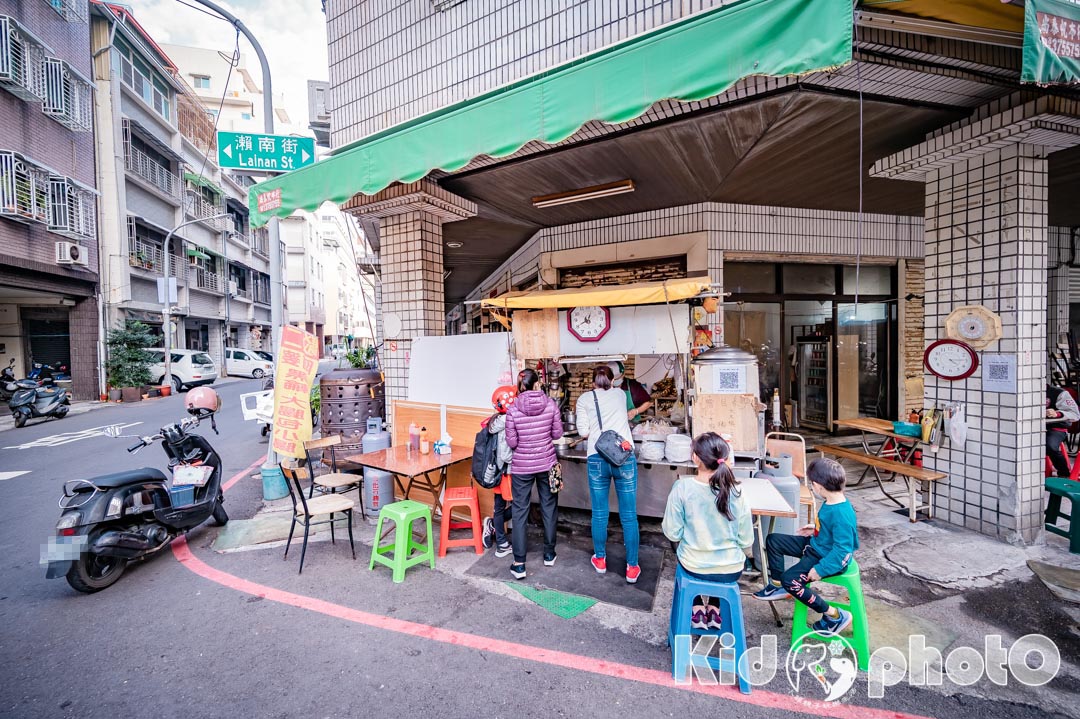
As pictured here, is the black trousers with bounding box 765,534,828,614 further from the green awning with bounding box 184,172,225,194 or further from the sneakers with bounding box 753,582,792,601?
the green awning with bounding box 184,172,225,194

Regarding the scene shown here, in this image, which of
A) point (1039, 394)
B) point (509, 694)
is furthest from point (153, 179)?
point (1039, 394)

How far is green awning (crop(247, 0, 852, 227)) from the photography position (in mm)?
2898

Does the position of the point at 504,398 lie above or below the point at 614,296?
below

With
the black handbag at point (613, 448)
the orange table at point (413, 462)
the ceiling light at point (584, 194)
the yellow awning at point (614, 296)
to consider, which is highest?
the ceiling light at point (584, 194)

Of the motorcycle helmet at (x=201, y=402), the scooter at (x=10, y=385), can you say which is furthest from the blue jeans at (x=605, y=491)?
the scooter at (x=10, y=385)

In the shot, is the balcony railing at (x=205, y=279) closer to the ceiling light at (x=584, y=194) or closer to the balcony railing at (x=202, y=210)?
the balcony railing at (x=202, y=210)

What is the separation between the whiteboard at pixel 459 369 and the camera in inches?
233

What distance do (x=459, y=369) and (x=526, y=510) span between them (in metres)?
2.38

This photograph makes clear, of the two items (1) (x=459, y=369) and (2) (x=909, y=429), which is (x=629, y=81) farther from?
(2) (x=909, y=429)

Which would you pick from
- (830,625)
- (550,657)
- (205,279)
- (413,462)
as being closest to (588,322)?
(413,462)

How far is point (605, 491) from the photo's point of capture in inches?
178

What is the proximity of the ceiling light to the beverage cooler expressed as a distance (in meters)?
5.14

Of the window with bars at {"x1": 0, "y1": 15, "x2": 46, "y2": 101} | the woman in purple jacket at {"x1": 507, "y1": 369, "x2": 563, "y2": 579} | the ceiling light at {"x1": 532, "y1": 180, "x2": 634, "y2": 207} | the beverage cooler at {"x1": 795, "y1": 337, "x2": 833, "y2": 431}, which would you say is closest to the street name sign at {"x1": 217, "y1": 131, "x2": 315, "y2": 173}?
the ceiling light at {"x1": 532, "y1": 180, "x2": 634, "y2": 207}

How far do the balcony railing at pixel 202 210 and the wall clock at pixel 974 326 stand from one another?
2898 cm
